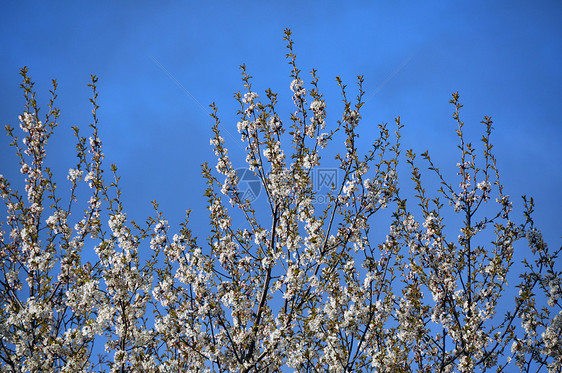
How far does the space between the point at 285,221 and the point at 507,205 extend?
12.7 feet

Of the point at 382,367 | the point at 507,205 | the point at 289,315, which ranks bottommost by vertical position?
the point at 382,367

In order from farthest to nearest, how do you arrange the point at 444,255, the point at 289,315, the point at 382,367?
the point at 444,255 → the point at 382,367 → the point at 289,315

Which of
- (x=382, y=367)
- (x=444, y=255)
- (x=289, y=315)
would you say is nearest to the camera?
(x=289, y=315)

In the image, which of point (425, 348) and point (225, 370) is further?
point (425, 348)

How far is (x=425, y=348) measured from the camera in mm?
8203

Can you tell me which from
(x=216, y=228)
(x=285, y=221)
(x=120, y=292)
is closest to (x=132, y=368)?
(x=120, y=292)

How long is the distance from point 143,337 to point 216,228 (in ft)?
6.82

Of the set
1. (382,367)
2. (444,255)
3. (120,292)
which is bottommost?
(382,367)

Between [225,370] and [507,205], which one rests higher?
[507,205]

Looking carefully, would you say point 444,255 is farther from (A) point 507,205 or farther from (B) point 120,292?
(B) point 120,292


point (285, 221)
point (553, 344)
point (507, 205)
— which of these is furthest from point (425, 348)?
point (285, 221)

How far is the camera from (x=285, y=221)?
7.35 meters

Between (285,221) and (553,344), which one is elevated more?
(285,221)

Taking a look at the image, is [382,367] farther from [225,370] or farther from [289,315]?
[225,370]
